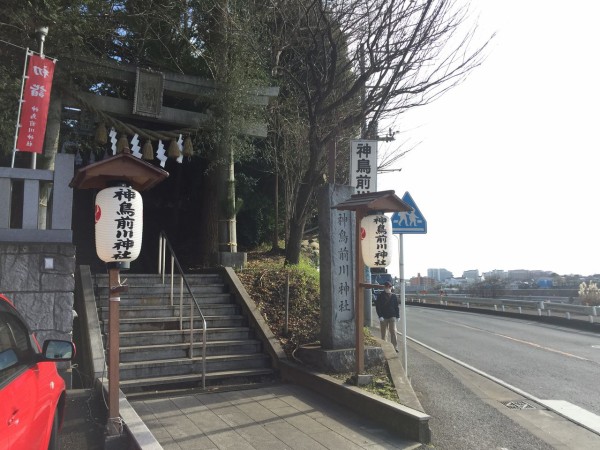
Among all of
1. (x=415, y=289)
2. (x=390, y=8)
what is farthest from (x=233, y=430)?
(x=415, y=289)

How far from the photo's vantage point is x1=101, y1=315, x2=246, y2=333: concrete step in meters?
8.62

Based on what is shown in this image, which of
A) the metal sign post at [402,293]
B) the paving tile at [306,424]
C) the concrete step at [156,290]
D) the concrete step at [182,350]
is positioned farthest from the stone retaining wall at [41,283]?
the metal sign post at [402,293]

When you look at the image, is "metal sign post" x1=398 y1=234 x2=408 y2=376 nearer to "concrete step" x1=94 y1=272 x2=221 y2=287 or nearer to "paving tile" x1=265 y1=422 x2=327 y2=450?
"paving tile" x1=265 y1=422 x2=327 y2=450

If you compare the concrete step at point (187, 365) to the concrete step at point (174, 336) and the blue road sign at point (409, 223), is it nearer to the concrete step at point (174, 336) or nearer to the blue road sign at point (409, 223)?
the concrete step at point (174, 336)

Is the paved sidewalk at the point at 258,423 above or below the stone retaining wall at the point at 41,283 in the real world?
below

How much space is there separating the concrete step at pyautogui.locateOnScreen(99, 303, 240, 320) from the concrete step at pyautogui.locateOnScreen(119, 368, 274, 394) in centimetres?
168

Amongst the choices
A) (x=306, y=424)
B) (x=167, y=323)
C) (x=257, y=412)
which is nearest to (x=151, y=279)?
(x=167, y=323)

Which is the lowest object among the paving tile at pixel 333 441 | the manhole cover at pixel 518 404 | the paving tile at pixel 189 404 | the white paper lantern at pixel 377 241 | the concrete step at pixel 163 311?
the manhole cover at pixel 518 404

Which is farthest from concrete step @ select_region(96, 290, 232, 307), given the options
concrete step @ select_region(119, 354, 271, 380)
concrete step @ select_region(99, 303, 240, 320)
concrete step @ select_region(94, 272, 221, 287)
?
concrete step @ select_region(119, 354, 271, 380)

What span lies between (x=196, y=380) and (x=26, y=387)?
16.6ft

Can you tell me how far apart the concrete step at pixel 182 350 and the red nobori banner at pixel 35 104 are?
420 cm

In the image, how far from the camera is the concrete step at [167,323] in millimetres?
8625

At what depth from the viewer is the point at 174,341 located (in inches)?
336

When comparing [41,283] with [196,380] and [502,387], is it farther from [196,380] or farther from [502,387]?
[502,387]
